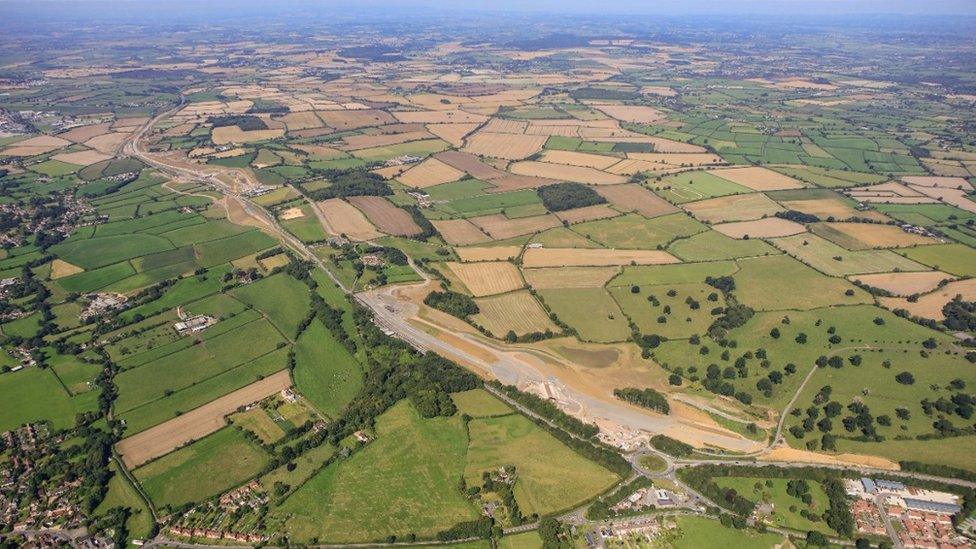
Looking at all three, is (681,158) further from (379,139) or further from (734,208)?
(379,139)

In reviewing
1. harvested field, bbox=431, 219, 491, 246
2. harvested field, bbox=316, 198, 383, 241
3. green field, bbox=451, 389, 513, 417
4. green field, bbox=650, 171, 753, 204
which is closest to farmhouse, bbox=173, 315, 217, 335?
harvested field, bbox=316, 198, 383, 241

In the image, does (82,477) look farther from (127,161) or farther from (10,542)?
(127,161)

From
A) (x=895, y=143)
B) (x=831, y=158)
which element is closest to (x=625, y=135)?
(x=831, y=158)

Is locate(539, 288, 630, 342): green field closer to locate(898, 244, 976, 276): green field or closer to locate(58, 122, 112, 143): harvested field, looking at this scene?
locate(898, 244, 976, 276): green field

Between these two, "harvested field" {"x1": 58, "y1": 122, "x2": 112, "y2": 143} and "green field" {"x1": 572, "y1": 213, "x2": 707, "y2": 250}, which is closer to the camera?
"green field" {"x1": 572, "y1": 213, "x2": 707, "y2": 250}

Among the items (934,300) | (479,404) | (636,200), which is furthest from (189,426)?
(934,300)
